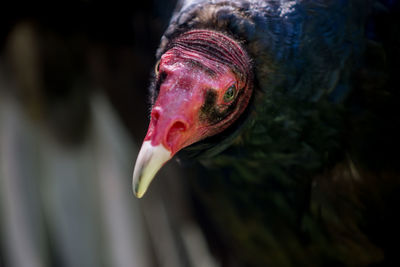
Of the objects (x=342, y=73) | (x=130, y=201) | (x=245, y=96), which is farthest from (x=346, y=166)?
(x=130, y=201)

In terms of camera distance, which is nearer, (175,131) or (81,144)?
(175,131)

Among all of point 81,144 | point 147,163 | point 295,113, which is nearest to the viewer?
point 147,163

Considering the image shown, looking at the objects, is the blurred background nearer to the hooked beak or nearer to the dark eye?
the dark eye

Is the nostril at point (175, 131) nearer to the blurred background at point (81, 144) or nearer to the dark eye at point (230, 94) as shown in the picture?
the dark eye at point (230, 94)

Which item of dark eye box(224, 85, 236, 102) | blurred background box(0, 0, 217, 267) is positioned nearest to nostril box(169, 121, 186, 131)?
dark eye box(224, 85, 236, 102)

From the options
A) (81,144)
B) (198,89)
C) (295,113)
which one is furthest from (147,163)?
(81,144)

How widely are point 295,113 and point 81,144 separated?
1.69 metres

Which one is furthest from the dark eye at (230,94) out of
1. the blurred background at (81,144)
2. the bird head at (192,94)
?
the blurred background at (81,144)

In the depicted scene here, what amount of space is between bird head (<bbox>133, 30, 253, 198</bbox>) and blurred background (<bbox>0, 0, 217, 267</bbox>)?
0.67m

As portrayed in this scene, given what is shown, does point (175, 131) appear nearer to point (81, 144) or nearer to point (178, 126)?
point (178, 126)

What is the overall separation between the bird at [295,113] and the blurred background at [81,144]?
26.5 inches

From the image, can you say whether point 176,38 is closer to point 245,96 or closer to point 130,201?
point 245,96

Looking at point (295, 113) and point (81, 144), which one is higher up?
point (295, 113)

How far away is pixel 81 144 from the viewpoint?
2701 mm
